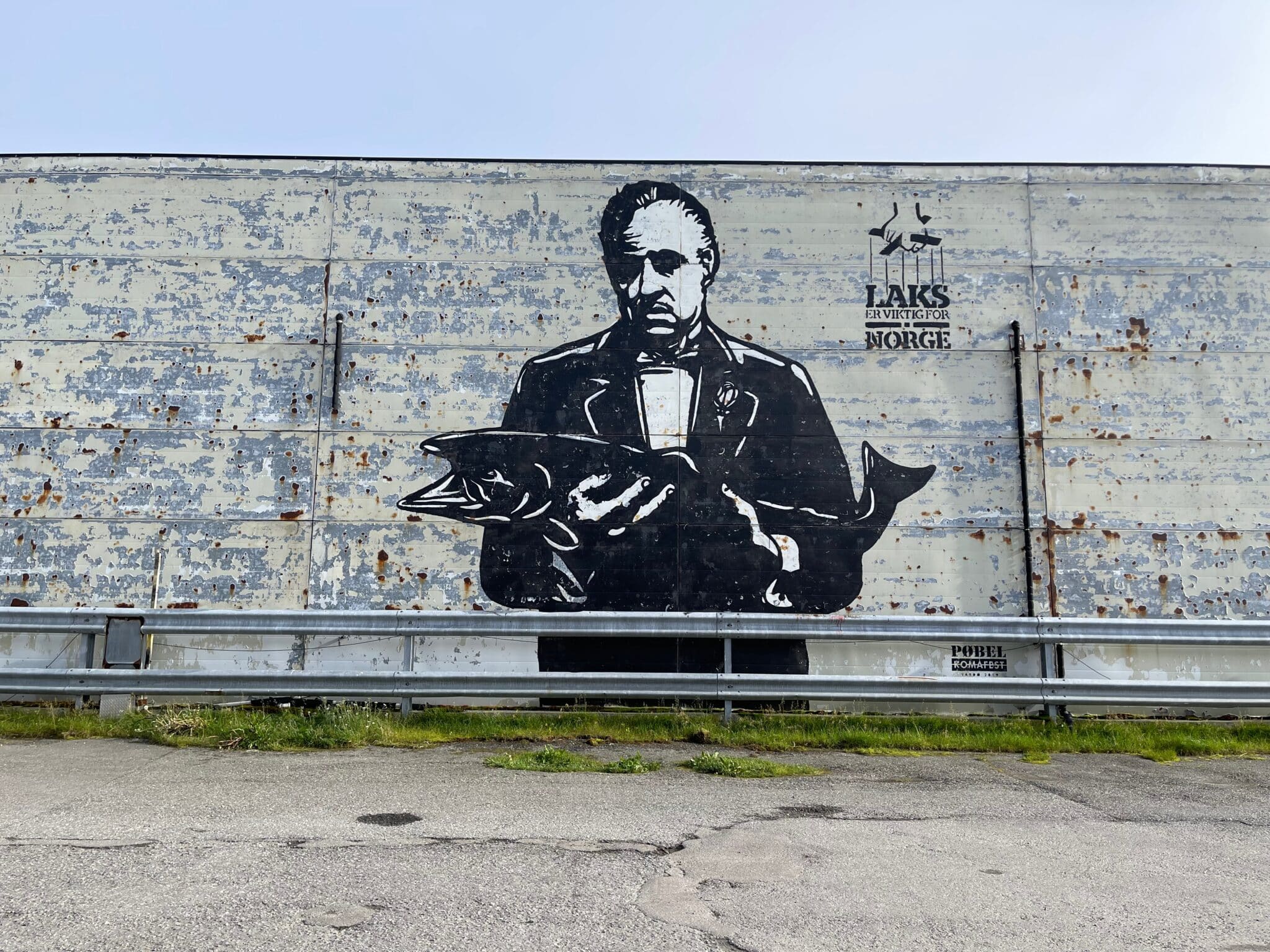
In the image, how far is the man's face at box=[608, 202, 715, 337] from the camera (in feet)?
27.1

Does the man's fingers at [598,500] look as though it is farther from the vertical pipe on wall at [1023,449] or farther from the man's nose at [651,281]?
the vertical pipe on wall at [1023,449]

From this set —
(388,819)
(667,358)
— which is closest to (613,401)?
(667,358)

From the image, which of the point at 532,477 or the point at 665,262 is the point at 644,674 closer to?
the point at 532,477

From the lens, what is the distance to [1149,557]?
7.82m

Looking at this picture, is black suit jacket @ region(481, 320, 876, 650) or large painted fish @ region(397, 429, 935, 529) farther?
large painted fish @ region(397, 429, 935, 529)

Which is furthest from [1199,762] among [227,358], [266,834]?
[227,358]

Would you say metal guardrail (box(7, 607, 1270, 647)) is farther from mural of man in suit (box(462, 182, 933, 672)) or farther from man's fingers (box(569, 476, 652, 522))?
man's fingers (box(569, 476, 652, 522))

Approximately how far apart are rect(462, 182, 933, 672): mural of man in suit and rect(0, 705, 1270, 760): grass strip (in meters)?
0.97

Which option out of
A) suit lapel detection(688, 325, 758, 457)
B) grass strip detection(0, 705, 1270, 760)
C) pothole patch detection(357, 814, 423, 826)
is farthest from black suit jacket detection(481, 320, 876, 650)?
pothole patch detection(357, 814, 423, 826)

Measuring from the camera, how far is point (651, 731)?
6.60 metres

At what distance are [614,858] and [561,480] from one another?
15.1 ft

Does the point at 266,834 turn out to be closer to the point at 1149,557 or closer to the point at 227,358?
the point at 227,358

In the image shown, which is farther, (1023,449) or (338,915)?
(1023,449)

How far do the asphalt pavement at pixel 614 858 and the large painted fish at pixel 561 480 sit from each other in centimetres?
275
